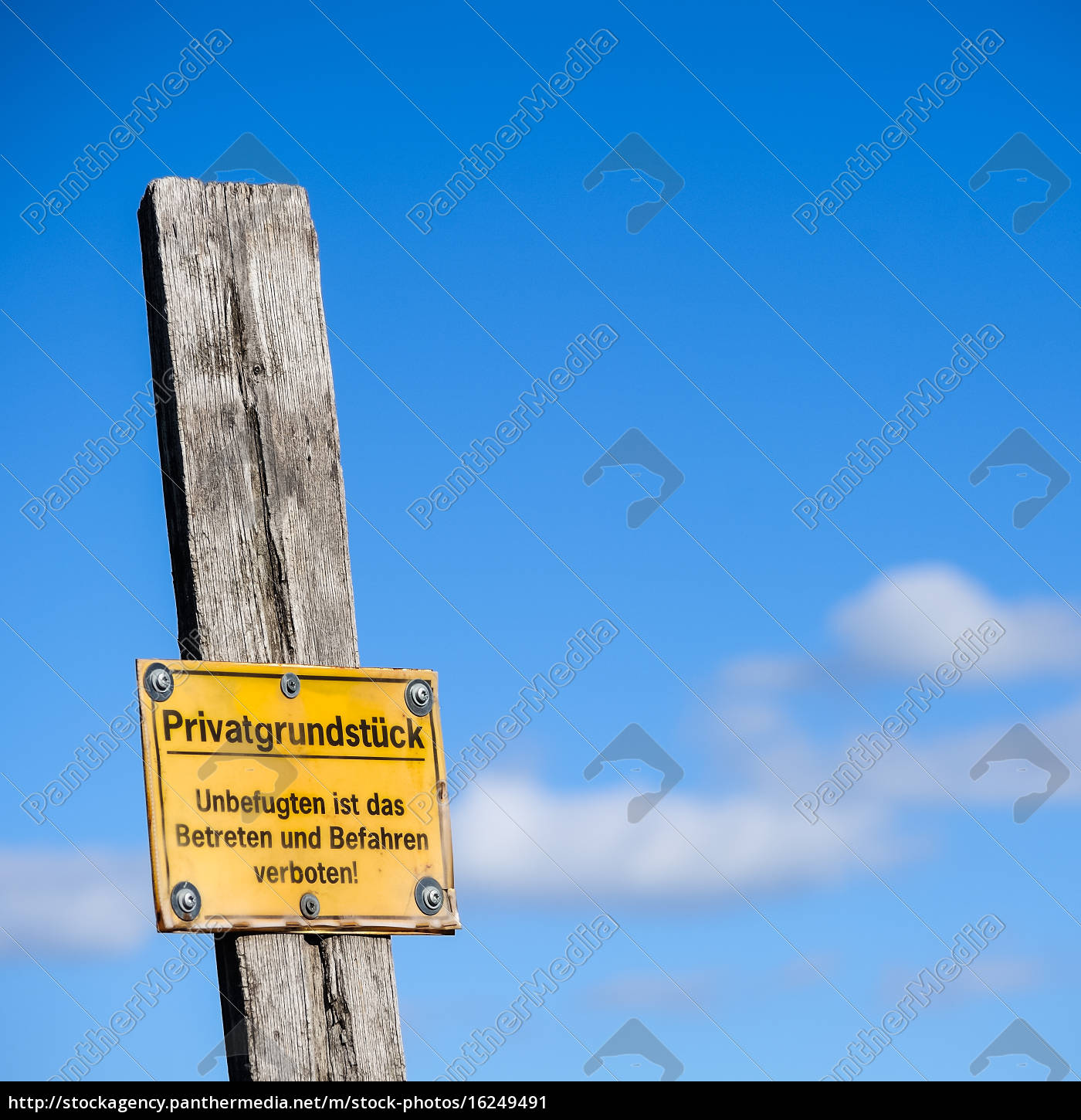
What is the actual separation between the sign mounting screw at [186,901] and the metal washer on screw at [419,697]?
19.6 inches

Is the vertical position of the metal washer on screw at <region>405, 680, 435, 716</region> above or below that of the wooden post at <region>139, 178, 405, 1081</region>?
below

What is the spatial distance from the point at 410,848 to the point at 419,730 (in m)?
0.21

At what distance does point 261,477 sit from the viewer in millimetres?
2176

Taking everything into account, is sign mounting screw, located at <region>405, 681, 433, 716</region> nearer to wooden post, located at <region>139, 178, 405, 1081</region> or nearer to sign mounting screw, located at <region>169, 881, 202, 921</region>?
wooden post, located at <region>139, 178, 405, 1081</region>

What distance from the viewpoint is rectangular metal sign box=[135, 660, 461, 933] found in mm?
1923

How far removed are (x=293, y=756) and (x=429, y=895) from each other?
35 cm

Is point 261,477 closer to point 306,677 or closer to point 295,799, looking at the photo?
point 306,677

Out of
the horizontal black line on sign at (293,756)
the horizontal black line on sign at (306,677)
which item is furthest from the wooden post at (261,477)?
the horizontal black line on sign at (293,756)

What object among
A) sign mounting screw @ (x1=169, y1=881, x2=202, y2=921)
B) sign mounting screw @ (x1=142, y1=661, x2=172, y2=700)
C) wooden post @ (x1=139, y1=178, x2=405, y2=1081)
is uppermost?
wooden post @ (x1=139, y1=178, x2=405, y2=1081)

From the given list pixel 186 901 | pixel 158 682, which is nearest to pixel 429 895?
pixel 186 901

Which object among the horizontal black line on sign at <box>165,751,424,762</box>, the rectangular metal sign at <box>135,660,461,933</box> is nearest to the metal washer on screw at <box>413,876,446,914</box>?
A: the rectangular metal sign at <box>135,660,461,933</box>

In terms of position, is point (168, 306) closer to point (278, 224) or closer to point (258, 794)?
point (278, 224)
